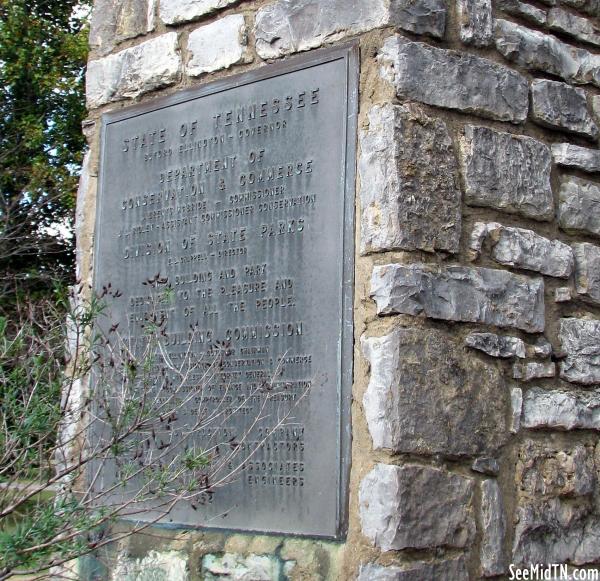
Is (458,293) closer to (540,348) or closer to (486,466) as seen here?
(540,348)

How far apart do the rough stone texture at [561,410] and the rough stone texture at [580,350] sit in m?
0.06

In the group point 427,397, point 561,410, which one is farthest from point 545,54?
point 427,397

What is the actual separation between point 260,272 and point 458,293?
0.72 meters

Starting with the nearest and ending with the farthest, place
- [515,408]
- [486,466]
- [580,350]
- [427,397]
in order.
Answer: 1. [427,397]
2. [486,466]
3. [515,408]
4. [580,350]

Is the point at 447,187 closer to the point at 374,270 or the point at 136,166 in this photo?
the point at 374,270

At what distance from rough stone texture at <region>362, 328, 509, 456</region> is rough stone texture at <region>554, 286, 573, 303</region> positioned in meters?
0.48

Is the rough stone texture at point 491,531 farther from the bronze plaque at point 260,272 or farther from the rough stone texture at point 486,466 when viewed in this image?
the bronze plaque at point 260,272

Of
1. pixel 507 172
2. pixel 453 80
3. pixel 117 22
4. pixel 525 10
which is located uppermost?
pixel 117 22

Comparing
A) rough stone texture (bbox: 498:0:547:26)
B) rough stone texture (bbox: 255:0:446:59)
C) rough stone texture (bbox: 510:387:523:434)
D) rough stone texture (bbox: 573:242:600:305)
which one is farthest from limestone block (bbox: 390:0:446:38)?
rough stone texture (bbox: 510:387:523:434)

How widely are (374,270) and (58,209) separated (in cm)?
693

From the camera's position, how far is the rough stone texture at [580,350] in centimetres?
360

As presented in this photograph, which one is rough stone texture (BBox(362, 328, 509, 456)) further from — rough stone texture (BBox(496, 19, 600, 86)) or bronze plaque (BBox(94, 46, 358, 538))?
rough stone texture (BBox(496, 19, 600, 86))

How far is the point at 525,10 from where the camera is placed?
3.78 metres

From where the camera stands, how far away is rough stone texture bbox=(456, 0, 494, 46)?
3.54 m
